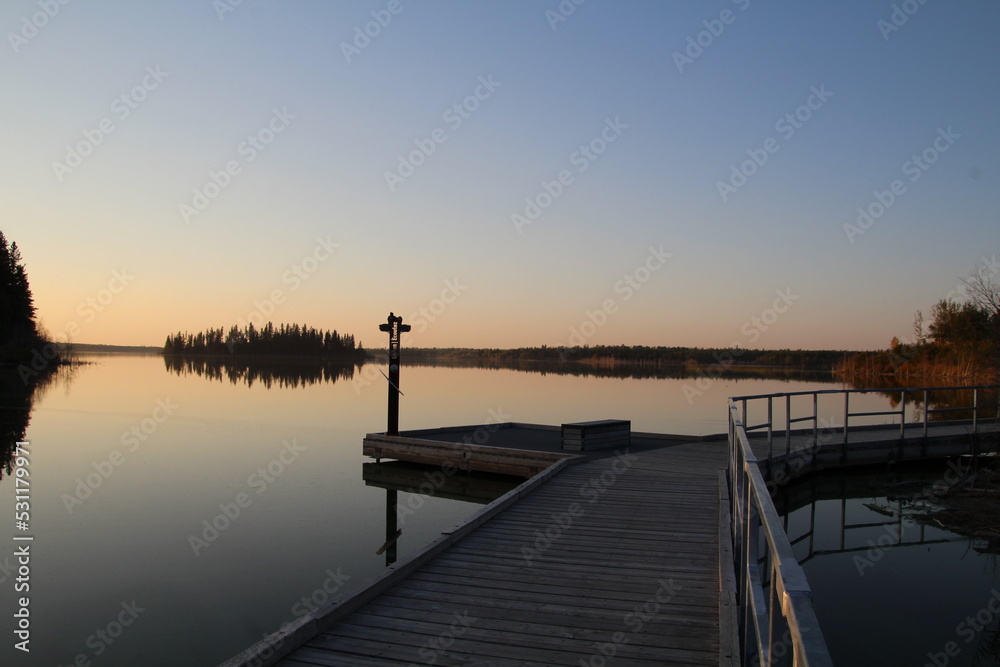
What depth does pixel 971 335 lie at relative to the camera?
120 ft

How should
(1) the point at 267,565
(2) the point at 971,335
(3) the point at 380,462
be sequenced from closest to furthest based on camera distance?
(1) the point at 267,565 < (3) the point at 380,462 < (2) the point at 971,335

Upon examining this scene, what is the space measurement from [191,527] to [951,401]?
3517 cm

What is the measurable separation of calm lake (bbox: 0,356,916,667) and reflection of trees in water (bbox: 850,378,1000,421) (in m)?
6.56

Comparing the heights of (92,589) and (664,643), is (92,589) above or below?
below

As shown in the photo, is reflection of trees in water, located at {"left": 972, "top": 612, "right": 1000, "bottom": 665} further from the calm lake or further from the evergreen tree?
the evergreen tree

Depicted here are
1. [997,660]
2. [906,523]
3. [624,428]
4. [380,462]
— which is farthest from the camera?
[380,462]

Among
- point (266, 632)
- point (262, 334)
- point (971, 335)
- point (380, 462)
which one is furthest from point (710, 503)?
point (262, 334)

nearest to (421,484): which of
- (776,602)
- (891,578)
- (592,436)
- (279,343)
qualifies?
(592,436)

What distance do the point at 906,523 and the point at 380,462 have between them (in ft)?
30.0

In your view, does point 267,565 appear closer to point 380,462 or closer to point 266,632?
point 266,632

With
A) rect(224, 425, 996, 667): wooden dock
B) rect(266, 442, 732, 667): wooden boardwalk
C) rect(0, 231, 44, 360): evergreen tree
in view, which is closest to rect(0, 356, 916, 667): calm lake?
rect(224, 425, 996, 667): wooden dock

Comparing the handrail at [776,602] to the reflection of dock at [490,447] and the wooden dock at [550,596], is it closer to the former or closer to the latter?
the wooden dock at [550,596]

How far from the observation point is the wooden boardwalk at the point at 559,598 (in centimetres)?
378

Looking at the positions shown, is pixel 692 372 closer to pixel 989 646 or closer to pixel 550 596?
pixel 989 646
